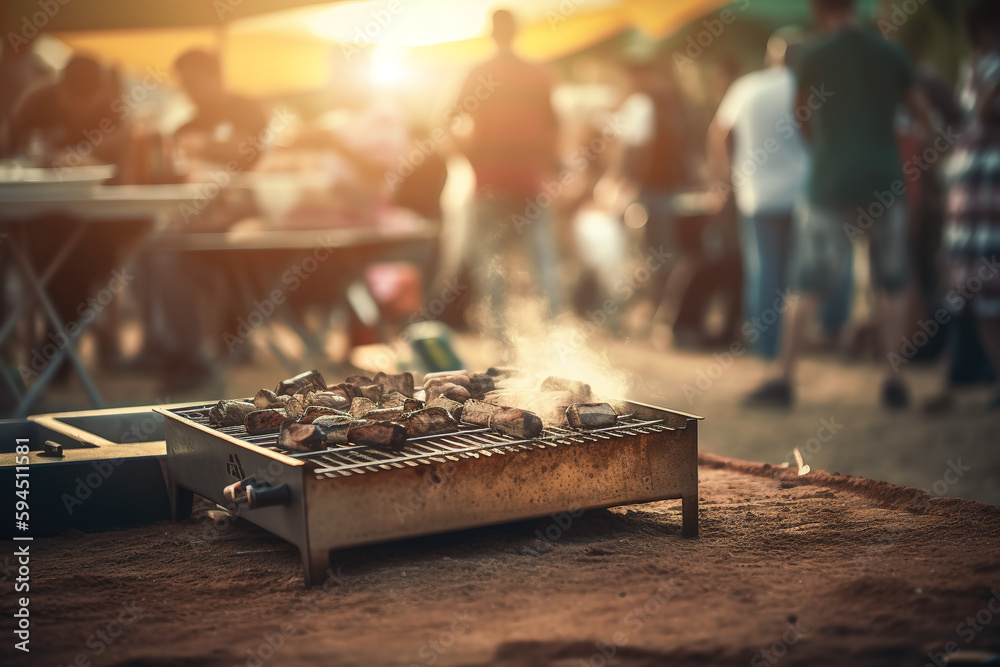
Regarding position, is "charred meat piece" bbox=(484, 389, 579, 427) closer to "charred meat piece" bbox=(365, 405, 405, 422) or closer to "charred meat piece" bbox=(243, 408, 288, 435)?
"charred meat piece" bbox=(365, 405, 405, 422)

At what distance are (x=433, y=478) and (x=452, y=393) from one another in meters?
0.71

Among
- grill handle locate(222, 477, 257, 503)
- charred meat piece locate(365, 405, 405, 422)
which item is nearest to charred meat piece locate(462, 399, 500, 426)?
charred meat piece locate(365, 405, 405, 422)

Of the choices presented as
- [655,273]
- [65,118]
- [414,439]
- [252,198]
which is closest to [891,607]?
[414,439]

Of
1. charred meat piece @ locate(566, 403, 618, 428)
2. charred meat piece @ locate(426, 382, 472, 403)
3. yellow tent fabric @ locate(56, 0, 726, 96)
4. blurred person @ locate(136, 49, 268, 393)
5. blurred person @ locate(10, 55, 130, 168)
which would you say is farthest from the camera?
yellow tent fabric @ locate(56, 0, 726, 96)

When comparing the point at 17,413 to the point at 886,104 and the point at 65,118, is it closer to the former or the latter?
the point at 65,118

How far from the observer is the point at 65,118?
23.4 ft

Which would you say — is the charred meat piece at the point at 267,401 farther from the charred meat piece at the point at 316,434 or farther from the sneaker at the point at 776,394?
the sneaker at the point at 776,394

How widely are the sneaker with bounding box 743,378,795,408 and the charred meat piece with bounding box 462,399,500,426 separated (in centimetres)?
389

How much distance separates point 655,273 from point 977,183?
4877mm

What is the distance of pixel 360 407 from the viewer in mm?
3539

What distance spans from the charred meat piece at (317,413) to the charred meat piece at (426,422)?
0.69ft

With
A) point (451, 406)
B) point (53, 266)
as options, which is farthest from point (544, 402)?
point (53, 266)

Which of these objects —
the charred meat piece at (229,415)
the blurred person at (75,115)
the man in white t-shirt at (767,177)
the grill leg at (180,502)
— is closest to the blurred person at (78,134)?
the blurred person at (75,115)

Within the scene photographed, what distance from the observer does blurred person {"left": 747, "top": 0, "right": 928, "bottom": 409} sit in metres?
6.43
